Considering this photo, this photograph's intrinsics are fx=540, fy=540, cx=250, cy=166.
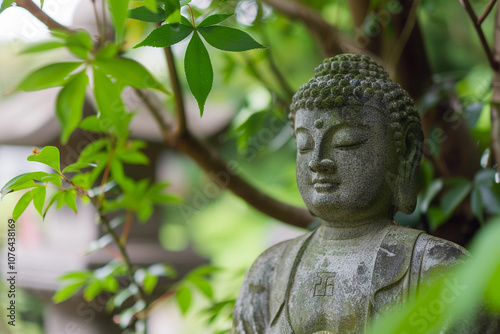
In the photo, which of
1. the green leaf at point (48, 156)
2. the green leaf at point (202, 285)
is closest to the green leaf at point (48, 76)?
the green leaf at point (48, 156)

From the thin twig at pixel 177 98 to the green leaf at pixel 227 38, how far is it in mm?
505

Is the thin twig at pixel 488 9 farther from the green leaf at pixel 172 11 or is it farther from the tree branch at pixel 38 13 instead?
the tree branch at pixel 38 13

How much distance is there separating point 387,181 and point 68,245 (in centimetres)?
257

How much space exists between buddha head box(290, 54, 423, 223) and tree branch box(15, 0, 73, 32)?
1.87 ft

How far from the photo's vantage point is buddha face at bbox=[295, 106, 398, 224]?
112cm

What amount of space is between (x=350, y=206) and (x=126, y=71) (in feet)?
1.77

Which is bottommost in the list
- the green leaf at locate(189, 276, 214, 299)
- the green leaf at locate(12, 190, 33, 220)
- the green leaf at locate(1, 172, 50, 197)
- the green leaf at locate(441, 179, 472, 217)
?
the green leaf at locate(189, 276, 214, 299)

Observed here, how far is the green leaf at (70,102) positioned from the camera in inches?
43.7

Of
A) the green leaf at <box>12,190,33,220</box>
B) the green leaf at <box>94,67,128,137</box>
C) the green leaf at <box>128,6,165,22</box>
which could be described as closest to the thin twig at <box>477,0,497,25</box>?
the green leaf at <box>128,6,165,22</box>

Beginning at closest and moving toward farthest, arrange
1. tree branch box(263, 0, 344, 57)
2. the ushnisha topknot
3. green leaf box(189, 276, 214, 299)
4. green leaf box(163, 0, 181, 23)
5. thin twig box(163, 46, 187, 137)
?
1. green leaf box(163, 0, 181, 23)
2. the ushnisha topknot
3. thin twig box(163, 46, 187, 137)
4. green leaf box(189, 276, 214, 299)
5. tree branch box(263, 0, 344, 57)

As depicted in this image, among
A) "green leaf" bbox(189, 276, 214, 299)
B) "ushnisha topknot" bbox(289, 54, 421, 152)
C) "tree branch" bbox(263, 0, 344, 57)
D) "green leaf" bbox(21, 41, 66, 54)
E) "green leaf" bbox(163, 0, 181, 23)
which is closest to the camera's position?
"green leaf" bbox(163, 0, 181, 23)

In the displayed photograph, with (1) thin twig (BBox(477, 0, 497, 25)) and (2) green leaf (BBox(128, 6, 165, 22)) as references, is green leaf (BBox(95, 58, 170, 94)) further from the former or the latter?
(1) thin twig (BBox(477, 0, 497, 25))

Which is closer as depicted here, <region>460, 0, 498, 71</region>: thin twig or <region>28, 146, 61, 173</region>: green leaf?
<region>28, 146, 61, 173</region>: green leaf

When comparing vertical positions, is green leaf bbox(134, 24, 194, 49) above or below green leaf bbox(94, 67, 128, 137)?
above
